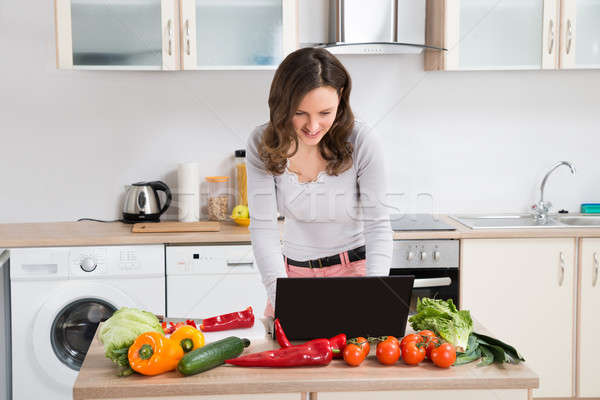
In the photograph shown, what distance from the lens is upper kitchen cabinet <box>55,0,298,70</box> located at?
10.1 ft

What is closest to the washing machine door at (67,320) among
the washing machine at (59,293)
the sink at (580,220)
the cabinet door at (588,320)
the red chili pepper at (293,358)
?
the washing machine at (59,293)

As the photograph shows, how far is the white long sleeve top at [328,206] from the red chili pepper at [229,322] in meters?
0.09

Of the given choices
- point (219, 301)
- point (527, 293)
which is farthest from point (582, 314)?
point (219, 301)

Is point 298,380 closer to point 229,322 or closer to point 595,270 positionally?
point 229,322

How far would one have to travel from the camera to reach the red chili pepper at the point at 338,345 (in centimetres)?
157

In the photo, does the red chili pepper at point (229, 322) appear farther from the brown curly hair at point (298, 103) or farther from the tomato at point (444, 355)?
the tomato at point (444, 355)

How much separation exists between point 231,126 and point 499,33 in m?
1.42

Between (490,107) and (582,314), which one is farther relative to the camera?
(490,107)

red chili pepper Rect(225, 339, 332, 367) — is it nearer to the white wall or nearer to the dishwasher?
the dishwasher

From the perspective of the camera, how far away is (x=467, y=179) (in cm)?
365

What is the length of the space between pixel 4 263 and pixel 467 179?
2.37 m

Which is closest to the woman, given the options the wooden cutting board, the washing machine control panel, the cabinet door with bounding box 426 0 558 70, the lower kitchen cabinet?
the lower kitchen cabinet

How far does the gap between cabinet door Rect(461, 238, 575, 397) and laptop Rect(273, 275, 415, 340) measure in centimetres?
154

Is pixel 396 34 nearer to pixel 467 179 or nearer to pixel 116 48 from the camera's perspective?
pixel 467 179
